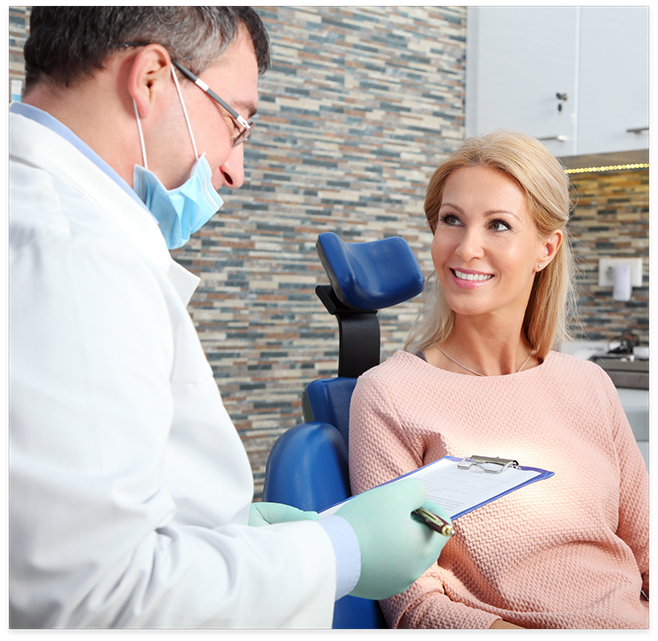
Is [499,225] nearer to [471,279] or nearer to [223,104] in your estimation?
[471,279]

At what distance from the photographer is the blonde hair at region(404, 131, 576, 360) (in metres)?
1.37

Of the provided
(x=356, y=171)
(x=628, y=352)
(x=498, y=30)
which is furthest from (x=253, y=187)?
(x=628, y=352)

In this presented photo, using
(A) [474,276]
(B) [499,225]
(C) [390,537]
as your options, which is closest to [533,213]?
(B) [499,225]

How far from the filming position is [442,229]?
141 centimetres

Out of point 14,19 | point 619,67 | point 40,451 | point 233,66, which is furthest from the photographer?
point 619,67

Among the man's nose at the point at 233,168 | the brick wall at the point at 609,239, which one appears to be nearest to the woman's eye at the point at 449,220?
the man's nose at the point at 233,168

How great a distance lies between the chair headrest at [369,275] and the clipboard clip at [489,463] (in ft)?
1.85

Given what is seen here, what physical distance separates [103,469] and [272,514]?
526 millimetres

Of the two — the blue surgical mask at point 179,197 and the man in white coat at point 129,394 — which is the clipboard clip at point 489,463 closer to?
the man in white coat at point 129,394

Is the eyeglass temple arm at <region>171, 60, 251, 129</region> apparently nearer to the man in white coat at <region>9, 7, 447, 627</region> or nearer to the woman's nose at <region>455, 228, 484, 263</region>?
the man in white coat at <region>9, 7, 447, 627</region>

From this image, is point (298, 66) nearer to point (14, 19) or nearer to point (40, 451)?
point (14, 19)

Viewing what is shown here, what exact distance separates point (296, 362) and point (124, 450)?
2372 mm

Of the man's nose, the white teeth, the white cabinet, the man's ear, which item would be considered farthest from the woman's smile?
the white cabinet

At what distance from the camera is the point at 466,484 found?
3.02ft
